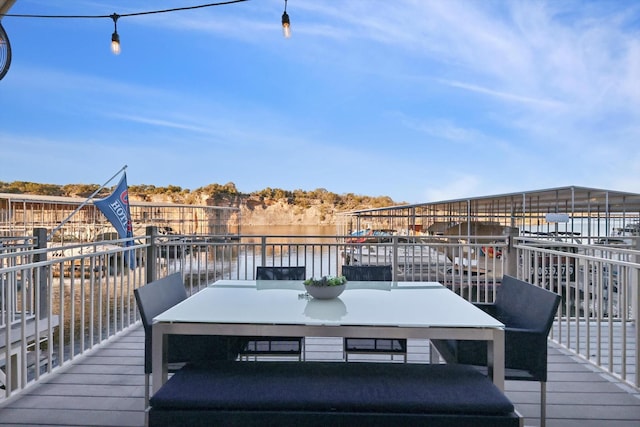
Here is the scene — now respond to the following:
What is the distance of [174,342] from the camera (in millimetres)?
2227

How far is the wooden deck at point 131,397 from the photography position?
92.3 inches

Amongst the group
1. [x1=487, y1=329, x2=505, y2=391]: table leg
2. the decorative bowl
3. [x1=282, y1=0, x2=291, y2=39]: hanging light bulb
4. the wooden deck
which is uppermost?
[x1=282, y1=0, x2=291, y2=39]: hanging light bulb

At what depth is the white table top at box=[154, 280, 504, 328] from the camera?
6.33ft

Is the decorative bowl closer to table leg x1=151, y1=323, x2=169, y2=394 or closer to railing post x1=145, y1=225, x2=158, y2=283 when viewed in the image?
table leg x1=151, y1=323, x2=169, y2=394

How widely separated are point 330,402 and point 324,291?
2.52 ft

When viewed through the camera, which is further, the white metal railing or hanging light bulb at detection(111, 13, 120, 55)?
hanging light bulb at detection(111, 13, 120, 55)

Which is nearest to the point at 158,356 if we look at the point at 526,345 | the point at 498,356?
the point at 498,356

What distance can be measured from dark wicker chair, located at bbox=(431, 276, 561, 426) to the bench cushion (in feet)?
0.68

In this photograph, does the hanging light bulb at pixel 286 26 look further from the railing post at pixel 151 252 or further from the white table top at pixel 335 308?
the white table top at pixel 335 308

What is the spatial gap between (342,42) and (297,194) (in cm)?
2413

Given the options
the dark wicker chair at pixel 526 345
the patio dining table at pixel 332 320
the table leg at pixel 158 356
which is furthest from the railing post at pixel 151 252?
the dark wicker chair at pixel 526 345

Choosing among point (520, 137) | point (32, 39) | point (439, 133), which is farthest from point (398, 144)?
point (32, 39)

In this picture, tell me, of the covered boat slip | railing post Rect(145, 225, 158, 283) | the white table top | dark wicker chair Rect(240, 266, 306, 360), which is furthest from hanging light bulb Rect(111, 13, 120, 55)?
the covered boat slip

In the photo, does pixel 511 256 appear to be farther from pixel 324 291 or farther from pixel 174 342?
pixel 174 342
